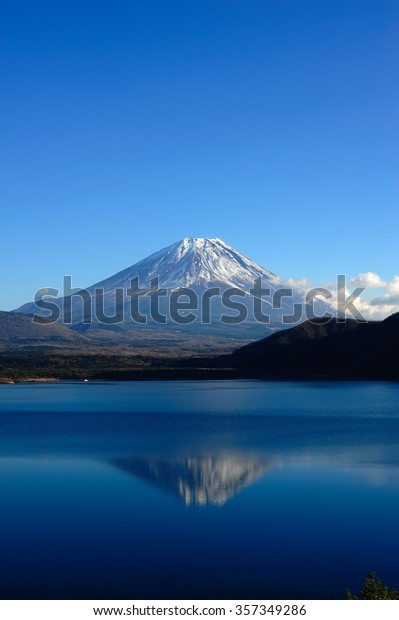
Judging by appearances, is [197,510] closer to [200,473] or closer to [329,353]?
[200,473]

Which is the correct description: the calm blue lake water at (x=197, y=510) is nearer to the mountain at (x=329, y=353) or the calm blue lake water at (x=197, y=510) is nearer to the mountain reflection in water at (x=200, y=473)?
the mountain reflection in water at (x=200, y=473)

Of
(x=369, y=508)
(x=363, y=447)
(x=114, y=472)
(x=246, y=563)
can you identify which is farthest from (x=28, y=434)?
(x=246, y=563)

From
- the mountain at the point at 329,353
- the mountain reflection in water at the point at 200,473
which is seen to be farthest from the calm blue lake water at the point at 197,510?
the mountain at the point at 329,353

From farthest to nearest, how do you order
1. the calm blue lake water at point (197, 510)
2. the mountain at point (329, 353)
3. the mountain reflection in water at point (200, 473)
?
the mountain at point (329, 353) < the mountain reflection in water at point (200, 473) < the calm blue lake water at point (197, 510)

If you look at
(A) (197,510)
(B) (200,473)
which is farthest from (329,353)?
(A) (197,510)

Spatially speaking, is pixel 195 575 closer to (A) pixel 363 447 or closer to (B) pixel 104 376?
(A) pixel 363 447

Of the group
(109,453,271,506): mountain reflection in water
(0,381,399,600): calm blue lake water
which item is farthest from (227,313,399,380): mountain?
(109,453,271,506): mountain reflection in water
